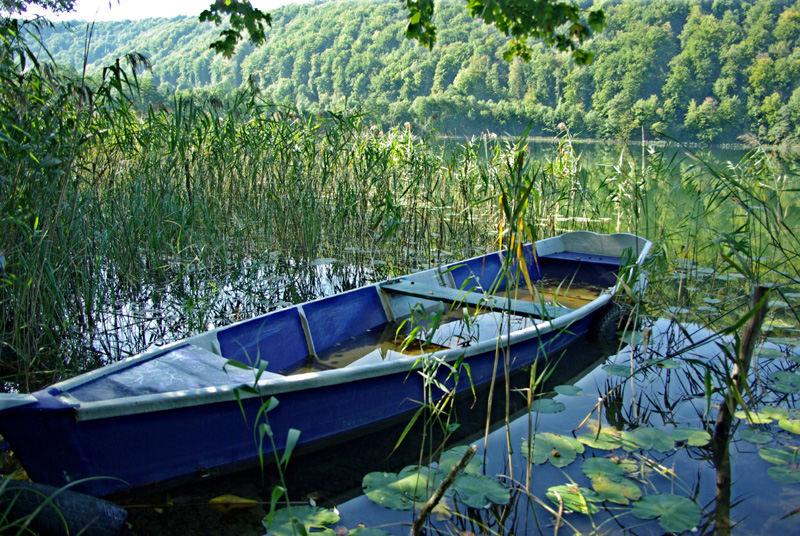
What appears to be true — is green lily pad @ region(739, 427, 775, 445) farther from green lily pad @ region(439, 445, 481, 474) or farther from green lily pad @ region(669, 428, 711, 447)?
green lily pad @ region(439, 445, 481, 474)

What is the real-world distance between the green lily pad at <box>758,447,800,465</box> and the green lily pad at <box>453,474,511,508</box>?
121 centimetres

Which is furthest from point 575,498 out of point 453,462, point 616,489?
point 453,462

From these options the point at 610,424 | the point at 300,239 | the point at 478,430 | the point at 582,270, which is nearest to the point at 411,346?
the point at 478,430

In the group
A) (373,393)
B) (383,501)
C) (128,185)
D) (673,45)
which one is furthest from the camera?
(673,45)

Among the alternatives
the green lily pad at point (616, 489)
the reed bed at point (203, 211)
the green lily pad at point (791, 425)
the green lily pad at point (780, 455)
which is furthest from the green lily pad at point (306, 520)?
the green lily pad at point (791, 425)

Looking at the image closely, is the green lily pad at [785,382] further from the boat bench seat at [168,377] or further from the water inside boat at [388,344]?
the boat bench seat at [168,377]

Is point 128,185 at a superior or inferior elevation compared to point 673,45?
inferior

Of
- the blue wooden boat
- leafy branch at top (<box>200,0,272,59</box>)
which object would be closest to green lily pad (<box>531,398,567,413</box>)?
the blue wooden boat

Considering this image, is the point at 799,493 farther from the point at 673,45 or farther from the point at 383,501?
the point at 673,45

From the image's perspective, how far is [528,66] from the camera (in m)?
60.5

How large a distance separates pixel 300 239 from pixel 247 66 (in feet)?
209

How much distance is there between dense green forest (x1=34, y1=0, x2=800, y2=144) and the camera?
42250 mm

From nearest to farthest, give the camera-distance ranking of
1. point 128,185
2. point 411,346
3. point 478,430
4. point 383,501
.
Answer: point 383,501, point 478,430, point 411,346, point 128,185

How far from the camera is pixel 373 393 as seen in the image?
247 centimetres
